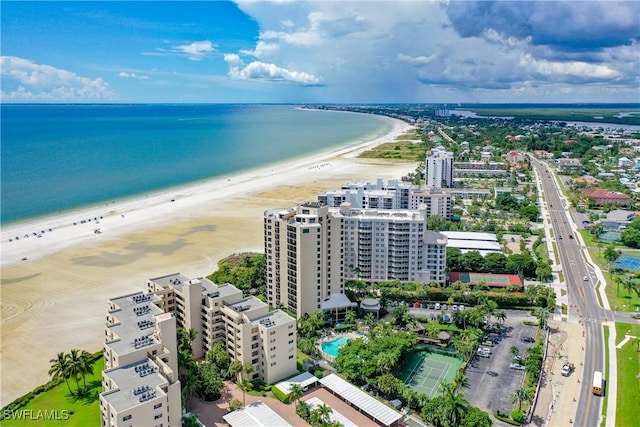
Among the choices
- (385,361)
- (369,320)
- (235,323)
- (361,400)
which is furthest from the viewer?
(369,320)

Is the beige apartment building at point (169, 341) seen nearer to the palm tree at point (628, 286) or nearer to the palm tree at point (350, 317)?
the palm tree at point (350, 317)

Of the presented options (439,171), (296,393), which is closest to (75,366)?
(296,393)

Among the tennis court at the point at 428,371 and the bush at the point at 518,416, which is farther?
the tennis court at the point at 428,371

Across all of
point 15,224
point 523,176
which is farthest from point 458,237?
point 15,224

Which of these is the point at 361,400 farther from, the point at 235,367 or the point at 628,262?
the point at 628,262

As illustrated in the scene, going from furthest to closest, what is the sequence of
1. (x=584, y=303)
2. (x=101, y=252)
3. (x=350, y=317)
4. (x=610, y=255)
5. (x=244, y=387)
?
1. (x=101, y=252)
2. (x=610, y=255)
3. (x=584, y=303)
4. (x=350, y=317)
5. (x=244, y=387)

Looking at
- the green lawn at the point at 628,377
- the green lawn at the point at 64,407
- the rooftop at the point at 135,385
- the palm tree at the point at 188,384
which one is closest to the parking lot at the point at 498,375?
the green lawn at the point at 628,377

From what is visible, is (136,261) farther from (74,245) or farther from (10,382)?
(10,382)
